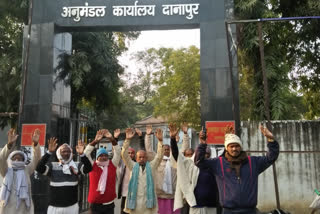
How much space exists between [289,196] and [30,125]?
580 cm

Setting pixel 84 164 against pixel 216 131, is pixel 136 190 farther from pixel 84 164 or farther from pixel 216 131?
pixel 216 131

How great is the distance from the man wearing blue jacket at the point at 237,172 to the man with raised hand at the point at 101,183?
1595 mm

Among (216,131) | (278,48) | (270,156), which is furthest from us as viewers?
(278,48)

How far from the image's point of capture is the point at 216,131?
6531mm

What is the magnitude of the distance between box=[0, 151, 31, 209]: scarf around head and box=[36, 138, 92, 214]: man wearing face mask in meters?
0.32

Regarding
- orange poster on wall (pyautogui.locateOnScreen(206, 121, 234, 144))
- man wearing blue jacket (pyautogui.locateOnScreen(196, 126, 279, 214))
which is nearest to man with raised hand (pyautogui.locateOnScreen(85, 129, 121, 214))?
man wearing blue jacket (pyautogui.locateOnScreen(196, 126, 279, 214))

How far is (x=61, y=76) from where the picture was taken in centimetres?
765

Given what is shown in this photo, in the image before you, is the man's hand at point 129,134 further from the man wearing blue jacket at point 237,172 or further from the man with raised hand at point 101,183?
the man wearing blue jacket at point 237,172

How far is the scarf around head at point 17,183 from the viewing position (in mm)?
4062

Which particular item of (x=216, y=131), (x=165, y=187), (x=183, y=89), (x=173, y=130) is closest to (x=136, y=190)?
(x=165, y=187)

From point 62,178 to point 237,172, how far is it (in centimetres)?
221

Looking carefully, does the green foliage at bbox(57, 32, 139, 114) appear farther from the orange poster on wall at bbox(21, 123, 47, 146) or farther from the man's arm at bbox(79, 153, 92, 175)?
the man's arm at bbox(79, 153, 92, 175)

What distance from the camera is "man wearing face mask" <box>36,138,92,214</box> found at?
3951mm

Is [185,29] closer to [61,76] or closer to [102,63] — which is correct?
[61,76]
